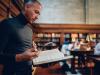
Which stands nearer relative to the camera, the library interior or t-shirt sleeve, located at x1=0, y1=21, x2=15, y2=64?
t-shirt sleeve, located at x1=0, y1=21, x2=15, y2=64

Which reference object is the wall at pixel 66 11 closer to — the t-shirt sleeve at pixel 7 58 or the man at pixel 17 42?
the man at pixel 17 42

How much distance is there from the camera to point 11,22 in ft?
4.62

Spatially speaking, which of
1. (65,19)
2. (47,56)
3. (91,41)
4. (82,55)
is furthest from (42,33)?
(47,56)

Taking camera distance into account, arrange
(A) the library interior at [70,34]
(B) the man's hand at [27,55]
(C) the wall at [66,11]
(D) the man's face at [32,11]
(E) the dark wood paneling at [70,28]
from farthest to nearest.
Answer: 1. (C) the wall at [66,11]
2. (E) the dark wood paneling at [70,28]
3. (A) the library interior at [70,34]
4. (D) the man's face at [32,11]
5. (B) the man's hand at [27,55]

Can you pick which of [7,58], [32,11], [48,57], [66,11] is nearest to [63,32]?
[66,11]

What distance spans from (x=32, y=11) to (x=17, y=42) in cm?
25

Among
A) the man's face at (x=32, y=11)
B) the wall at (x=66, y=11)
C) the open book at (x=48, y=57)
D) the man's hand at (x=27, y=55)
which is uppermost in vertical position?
the wall at (x=66, y=11)

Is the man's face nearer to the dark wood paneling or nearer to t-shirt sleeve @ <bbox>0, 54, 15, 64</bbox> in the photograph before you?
t-shirt sleeve @ <bbox>0, 54, 15, 64</bbox>

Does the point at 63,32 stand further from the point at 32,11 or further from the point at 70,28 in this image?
the point at 32,11

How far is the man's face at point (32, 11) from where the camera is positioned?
1.48 metres

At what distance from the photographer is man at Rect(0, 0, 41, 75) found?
1261 mm

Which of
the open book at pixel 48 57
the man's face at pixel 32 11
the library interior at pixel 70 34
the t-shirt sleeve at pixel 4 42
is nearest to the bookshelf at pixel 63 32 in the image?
the library interior at pixel 70 34

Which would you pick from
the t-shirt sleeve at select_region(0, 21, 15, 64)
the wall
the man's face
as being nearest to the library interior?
the wall

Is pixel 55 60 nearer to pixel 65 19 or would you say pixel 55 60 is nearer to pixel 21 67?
pixel 21 67
